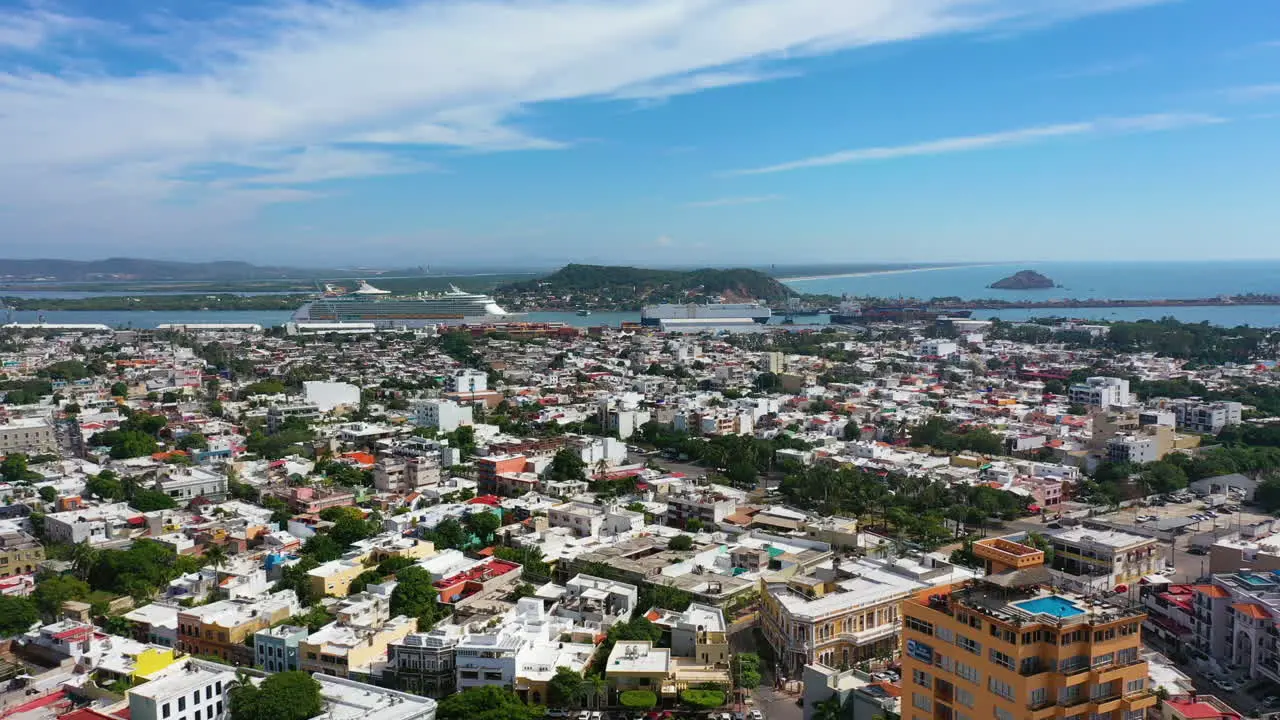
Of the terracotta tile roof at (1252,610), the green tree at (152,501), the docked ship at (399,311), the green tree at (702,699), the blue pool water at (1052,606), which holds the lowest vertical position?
the green tree at (702,699)

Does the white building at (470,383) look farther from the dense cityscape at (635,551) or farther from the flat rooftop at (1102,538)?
the flat rooftop at (1102,538)

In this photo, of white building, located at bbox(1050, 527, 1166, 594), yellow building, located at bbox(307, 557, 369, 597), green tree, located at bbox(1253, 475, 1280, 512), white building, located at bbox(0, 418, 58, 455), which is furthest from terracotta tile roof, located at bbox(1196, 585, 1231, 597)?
white building, located at bbox(0, 418, 58, 455)

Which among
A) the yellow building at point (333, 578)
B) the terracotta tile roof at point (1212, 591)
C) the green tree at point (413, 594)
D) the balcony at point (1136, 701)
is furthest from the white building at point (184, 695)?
the terracotta tile roof at point (1212, 591)

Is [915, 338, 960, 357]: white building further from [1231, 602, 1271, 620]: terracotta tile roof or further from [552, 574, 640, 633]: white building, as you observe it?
[552, 574, 640, 633]: white building

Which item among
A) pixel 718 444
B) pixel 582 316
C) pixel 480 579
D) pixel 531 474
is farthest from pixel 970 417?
pixel 582 316

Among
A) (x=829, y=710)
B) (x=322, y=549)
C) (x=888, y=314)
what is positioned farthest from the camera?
(x=888, y=314)

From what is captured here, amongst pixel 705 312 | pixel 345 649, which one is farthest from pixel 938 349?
pixel 345 649

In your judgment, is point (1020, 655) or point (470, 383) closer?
point (1020, 655)

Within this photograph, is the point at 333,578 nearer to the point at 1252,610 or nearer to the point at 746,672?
the point at 746,672
